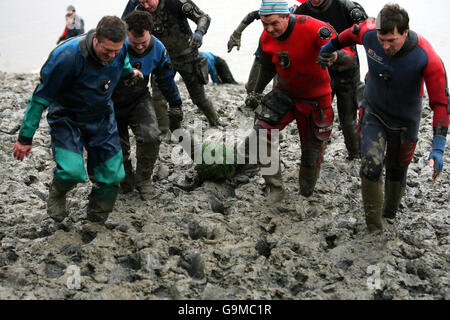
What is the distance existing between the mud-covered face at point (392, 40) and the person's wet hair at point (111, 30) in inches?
74.3

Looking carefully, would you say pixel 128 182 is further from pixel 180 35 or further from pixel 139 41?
pixel 180 35

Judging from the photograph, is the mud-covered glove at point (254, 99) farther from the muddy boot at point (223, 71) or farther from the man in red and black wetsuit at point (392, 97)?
the muddy boot at point (223, 71)

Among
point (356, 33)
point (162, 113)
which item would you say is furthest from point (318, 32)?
point (162, 113)

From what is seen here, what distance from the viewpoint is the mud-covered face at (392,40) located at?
3.80 meters

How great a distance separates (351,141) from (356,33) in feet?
6.82

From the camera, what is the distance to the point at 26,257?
13.8 feet

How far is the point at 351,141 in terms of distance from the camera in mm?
6156

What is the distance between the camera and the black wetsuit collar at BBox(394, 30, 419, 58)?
3.89 m

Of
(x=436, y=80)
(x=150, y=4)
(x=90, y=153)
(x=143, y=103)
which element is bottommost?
(x=90, y=153)

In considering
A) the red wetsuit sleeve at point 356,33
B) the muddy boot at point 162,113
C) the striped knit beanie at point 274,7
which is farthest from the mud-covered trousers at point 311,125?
the muddy boot at point 162,113

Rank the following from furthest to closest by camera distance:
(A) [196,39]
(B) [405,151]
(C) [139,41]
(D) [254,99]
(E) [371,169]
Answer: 1. (A) [196,39]
2. (D) [254,99]
3. (C) [139,41]
4. (B) [405,151]
5. (E) [371,169]

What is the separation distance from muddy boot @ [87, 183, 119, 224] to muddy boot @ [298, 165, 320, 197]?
1890mm

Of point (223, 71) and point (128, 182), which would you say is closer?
point (128, 182)

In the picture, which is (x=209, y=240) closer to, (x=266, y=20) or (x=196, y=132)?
(x=266, y=20)
